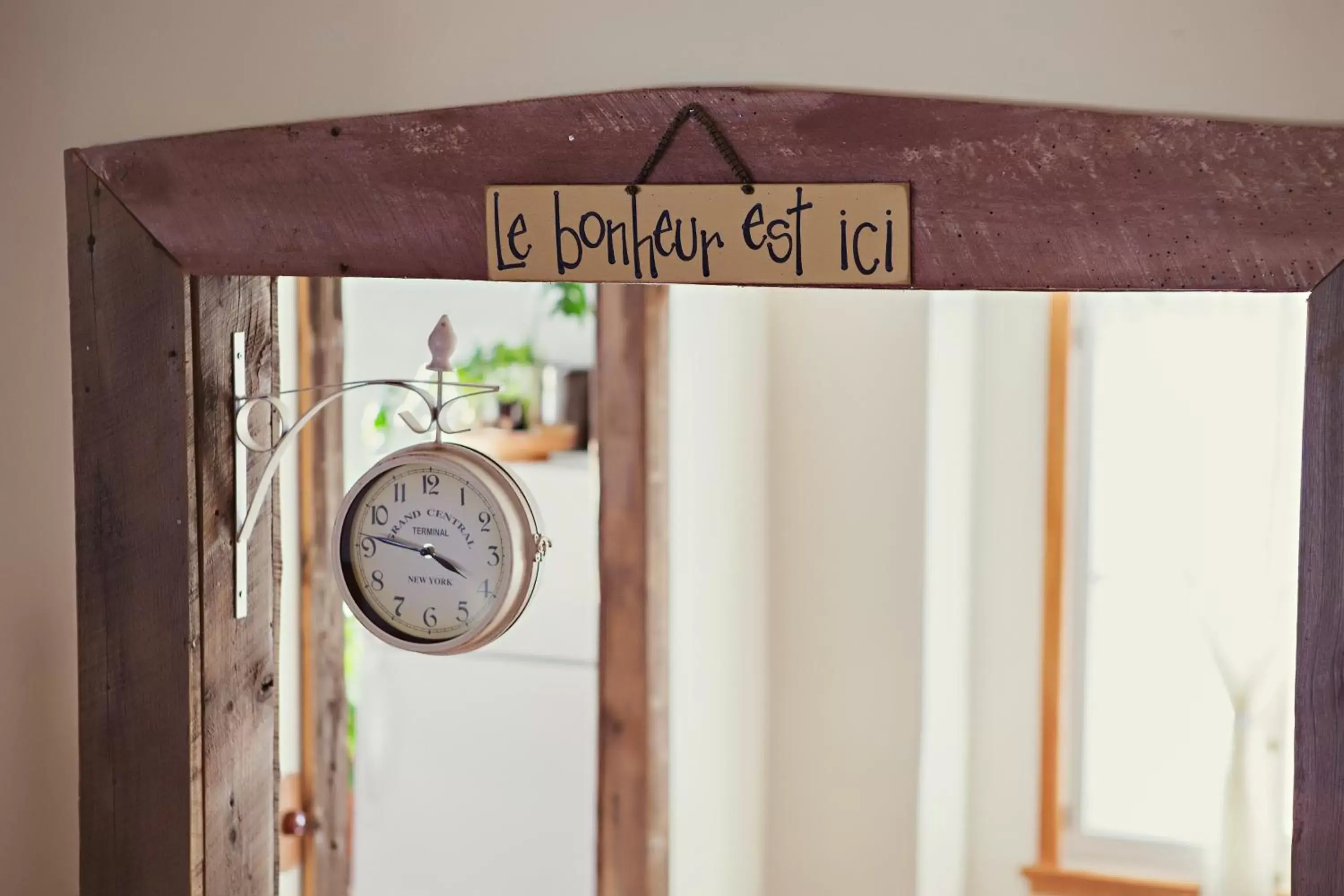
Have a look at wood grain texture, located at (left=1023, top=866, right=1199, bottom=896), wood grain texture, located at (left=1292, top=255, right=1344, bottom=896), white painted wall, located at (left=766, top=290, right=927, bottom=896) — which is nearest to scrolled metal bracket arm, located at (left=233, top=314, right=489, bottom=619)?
wood grain texture, located at (left=1292, top=255, right=1344, bottom=896)

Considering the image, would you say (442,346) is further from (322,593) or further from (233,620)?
(322,593)

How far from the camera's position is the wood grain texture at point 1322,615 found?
1.07 metres

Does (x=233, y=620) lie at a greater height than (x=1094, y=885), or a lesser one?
greater

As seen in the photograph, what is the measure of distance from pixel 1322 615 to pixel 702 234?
2.05 ft

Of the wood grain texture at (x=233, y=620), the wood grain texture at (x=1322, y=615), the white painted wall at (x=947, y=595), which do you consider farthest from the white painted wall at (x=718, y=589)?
the wood grain texture at (x=1322, y=615)

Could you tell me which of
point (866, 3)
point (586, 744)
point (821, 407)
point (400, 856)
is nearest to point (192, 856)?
point (866, 3)

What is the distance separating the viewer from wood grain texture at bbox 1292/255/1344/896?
3.52 ft

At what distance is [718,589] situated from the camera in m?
2.73

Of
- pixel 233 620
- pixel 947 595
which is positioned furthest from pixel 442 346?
pixel 947 595

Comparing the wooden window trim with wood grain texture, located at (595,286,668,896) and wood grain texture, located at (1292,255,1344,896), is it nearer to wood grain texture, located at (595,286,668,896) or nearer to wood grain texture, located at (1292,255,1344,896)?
wood grain texture, located at (595,286,668,896)

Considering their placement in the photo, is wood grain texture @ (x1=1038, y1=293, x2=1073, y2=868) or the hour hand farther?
wood grain texture @ (x1=1038, y1=293, x2=1073, y2=868)

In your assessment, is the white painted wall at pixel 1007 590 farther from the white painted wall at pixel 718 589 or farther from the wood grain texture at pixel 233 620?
the wood grain texture at pixel 233 620

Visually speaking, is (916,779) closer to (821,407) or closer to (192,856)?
(821,407)

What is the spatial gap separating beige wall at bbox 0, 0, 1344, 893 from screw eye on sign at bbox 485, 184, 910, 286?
2.6 inches
